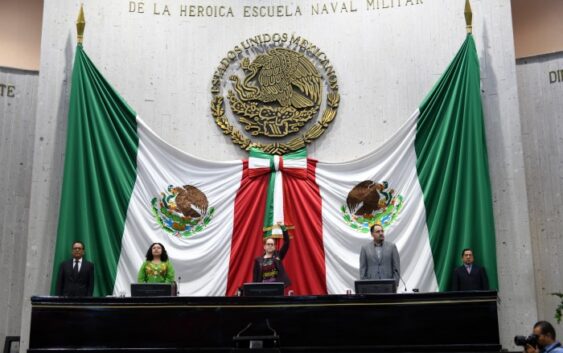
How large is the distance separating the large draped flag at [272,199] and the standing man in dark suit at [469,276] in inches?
12.7

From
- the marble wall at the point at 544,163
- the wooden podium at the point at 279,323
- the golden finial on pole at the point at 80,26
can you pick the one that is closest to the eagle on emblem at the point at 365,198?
the marble wall at the point at 544,163

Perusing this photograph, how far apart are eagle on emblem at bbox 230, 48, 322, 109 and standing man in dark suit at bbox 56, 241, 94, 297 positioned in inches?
117

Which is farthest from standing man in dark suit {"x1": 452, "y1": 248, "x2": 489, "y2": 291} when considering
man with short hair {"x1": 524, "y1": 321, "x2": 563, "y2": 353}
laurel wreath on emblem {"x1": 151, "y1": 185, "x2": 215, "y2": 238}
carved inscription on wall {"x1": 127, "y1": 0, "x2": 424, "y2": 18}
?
carved inscription on wall {"x1": 127, "y1": 0, "x2": 424, "y2": 18}

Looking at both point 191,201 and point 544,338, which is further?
point 191,201

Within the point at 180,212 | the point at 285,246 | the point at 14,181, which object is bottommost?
the point at 285,246

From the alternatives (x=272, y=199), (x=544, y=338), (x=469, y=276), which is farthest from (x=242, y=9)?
(x=544, y=338)

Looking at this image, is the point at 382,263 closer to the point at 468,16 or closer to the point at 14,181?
the point at 468,16

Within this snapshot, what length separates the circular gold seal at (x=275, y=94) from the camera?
956 cm

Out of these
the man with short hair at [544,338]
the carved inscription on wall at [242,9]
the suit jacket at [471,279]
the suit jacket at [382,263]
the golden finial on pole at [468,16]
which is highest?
the carved inscription on wall at [242,9]

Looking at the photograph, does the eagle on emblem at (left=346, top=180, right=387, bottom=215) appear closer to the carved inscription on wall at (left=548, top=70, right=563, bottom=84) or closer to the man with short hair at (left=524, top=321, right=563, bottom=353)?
the carved inscription on wall at (left=548, top=70, right=563, bottom=84)

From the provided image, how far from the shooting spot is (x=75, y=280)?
325 inches

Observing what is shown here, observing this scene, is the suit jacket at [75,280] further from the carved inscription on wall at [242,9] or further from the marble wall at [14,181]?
the carved inscription on wall at [242,9]

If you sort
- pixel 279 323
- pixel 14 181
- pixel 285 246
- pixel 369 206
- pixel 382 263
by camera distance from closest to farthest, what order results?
pixel 279 323 → pixel 382 263 → pixel 285 246 → pixel 369 206 → pixel 14 181

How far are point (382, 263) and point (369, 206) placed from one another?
4.10 ft
